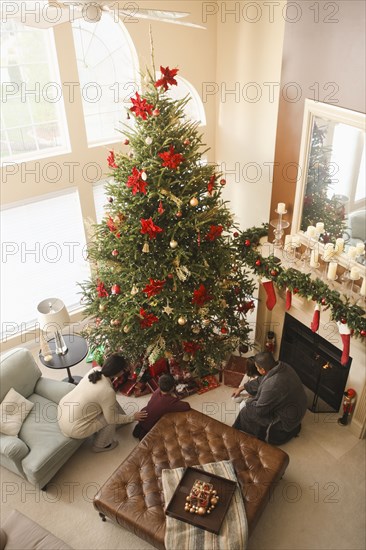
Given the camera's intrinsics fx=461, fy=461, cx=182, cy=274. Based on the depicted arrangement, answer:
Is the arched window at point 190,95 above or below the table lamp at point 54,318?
above

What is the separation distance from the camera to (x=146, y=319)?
175 inches

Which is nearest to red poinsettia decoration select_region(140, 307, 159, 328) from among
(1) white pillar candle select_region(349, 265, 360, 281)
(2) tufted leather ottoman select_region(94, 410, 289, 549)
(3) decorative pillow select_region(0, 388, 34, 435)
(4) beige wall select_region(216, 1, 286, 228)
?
(2) tufted leather ottoman select_region(94, 410, 289, 549)

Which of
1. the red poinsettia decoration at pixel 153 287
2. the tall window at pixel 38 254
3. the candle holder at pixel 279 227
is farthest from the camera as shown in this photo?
the tall window at pixel 38 254

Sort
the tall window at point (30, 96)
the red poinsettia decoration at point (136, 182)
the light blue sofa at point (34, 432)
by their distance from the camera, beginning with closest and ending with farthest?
1. the red poinsettia decoration at point (136, 182)
2. the light blue sofa at point (34, 432)
3. the tall window at point (30, 96)

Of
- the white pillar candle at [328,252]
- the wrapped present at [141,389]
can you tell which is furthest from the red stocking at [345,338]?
the wrapped present at [141,389]

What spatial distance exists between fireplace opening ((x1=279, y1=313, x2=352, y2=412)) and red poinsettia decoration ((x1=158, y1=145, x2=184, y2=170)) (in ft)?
7.75

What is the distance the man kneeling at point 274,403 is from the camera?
4.15 m

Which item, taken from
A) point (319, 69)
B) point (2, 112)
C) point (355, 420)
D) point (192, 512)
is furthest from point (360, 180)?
point (2, 112)

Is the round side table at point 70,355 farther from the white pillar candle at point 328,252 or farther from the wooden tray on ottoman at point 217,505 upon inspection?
the white pillar candle at point 328,252

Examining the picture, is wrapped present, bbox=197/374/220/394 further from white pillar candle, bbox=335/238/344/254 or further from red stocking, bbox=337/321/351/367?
white pillar candle, bbox=335/238/344/254

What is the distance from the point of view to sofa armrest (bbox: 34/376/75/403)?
466 cm

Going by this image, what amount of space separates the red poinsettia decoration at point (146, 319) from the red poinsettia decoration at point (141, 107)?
1741 mm

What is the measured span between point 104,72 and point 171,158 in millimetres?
2191

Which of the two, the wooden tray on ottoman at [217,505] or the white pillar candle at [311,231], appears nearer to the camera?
the wooden tray on ottoman at [217,505]
